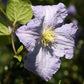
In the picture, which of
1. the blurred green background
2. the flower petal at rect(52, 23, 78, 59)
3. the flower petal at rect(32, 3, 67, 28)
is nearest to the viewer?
the flower petal at rect(32, 3, 67, 28)

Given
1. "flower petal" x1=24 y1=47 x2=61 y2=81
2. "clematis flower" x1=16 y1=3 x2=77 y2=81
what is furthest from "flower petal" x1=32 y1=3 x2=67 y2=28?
"flower petal" x1=24 y1=47 x2=61 y2=81

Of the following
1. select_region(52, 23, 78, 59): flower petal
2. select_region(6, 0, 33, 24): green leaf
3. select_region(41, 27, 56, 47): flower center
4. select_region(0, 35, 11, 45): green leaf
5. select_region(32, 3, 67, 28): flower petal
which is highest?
select_region(6, 0, 33, 24): green leaf

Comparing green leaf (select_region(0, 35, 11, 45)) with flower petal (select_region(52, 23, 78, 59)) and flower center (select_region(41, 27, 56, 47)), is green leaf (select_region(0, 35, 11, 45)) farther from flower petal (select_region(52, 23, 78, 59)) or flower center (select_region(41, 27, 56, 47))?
flower petal (select_region(52, 23, 78, 59))

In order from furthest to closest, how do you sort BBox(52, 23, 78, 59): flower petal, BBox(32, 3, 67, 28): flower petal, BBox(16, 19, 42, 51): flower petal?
BBox(52, 23, 78, 59): flower petal
BBox(32, 3, 67, 28): flower petal
BBox(16, 19, 42, 51): flower petal

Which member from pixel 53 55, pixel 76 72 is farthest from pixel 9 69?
pixel 76 72

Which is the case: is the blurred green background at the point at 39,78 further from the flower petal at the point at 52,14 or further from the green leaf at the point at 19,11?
the green leaf at the point at 19,11
